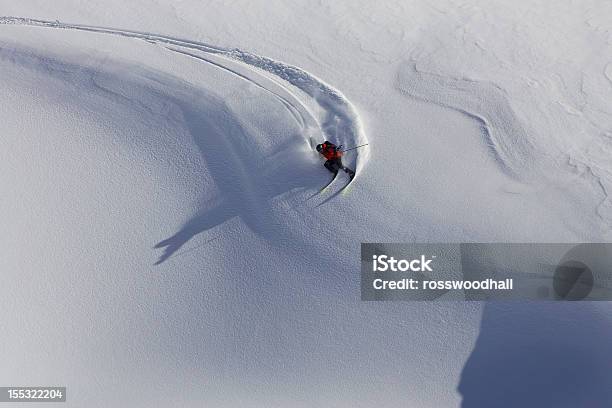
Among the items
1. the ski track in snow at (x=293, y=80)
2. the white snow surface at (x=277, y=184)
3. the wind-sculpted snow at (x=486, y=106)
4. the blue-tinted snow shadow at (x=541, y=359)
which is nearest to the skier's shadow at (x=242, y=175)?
the white snow surface at (x=277, y=184)

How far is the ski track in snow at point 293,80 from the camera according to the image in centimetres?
1162

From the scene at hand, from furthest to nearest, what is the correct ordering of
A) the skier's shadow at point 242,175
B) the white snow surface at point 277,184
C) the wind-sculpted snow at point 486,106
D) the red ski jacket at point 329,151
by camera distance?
the wind-sculpted snow at point 486,106 → the skier's shadow at point 242,175 → the red ski jacket at point 329,151 → the white snow surface at point 277,184

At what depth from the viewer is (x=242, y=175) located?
11.6m

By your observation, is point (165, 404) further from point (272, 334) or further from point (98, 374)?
point (272, 334)

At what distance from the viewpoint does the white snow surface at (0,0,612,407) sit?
33.5ft

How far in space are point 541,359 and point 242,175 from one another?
21.4ft

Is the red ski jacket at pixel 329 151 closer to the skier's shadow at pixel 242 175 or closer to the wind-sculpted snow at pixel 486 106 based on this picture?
the skier's shadow at pixel 242 175

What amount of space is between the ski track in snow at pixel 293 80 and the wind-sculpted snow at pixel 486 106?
1.54 meters

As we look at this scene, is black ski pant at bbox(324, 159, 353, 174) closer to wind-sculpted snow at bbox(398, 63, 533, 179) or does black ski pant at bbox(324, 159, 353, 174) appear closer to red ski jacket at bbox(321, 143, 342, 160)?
red ski jacket at bbox(321, 143, 342, 160)

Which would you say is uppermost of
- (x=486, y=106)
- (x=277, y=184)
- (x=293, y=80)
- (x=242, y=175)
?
(x=293, y=80)

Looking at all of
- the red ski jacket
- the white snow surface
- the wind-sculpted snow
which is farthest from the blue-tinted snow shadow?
the red ski jacket

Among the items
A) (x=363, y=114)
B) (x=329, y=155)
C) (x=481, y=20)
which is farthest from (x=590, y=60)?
(x=329, y=155)

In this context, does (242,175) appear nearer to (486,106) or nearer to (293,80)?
(293,80)

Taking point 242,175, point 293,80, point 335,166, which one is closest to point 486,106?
point 335,166
